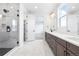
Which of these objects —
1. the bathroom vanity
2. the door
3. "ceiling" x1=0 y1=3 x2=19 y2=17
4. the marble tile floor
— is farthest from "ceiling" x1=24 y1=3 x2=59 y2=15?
the bathroom vanity

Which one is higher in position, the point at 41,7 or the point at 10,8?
the point at 41,7

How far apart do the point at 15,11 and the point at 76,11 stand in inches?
130

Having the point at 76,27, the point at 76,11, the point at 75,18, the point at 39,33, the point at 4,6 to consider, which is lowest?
the point at 39,33

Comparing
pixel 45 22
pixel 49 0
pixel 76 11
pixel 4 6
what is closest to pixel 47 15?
pixel 45 22

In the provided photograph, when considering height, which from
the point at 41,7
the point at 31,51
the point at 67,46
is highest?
the point at 41,7

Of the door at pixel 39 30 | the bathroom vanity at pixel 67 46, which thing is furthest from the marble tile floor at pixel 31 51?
the door at pixel 39 30

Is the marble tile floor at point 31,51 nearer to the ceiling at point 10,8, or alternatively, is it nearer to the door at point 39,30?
the ceiling at point 10,8

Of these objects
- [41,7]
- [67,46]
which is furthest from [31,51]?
[41,7]

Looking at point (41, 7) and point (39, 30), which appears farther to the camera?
point (39, 30)

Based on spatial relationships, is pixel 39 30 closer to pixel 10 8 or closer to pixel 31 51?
pixel 10 8

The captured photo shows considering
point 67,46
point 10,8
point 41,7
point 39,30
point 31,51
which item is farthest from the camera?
point 39,30

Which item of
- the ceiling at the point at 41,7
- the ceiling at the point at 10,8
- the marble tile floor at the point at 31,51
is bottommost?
the marble tile floor at the point at 31,51

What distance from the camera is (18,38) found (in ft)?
17.9

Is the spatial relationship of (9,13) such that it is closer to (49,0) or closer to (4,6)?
(4,6)
